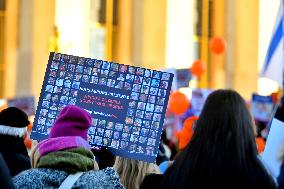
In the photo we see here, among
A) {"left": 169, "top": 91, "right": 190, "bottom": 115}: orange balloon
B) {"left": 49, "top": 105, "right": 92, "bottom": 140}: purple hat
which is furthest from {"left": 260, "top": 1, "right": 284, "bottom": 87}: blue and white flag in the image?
{"left": 169, "top": 91, "right": 190, "bottom": 115}: orange balloon

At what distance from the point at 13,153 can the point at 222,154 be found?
87.6 inches

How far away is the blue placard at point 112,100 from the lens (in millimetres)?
4242

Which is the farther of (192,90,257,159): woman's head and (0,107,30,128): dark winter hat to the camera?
(0,107,30,128): dark winter hat

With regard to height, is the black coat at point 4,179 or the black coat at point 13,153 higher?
the black coat at point 4,179

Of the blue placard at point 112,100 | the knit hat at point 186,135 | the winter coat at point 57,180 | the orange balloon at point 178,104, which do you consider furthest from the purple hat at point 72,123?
the orange balloon at point 178,104

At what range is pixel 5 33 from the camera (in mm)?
16469

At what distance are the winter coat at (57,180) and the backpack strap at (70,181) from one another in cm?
1

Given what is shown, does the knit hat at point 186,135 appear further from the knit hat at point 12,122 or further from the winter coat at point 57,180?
the winter coat at point 57,180

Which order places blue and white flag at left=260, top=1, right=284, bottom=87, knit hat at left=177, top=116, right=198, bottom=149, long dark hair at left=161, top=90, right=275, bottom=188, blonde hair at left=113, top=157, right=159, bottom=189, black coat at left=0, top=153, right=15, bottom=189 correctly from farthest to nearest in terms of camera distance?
blue and white flag at left=260, top=1, right=284, bottom=87
knit hat at left=177, top=116, right=198, bottom=149
blonde hair at left=113, top=157, right=159, bottom=189
black coat at left=0, top=153, right=15, bottom=189
long dark hair at left=161, top=90, right=275, bottom=188

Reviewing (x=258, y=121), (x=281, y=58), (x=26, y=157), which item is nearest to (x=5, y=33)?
(x=258, y=121)

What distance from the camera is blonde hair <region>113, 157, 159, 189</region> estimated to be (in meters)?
4.36

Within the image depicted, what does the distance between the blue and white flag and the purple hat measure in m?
2.87

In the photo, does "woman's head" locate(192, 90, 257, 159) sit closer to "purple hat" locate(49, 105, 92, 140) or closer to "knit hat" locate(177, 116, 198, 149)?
"purple hat" locate(49, 105, 92, 140)

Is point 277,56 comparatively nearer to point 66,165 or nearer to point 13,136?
point 13,136
